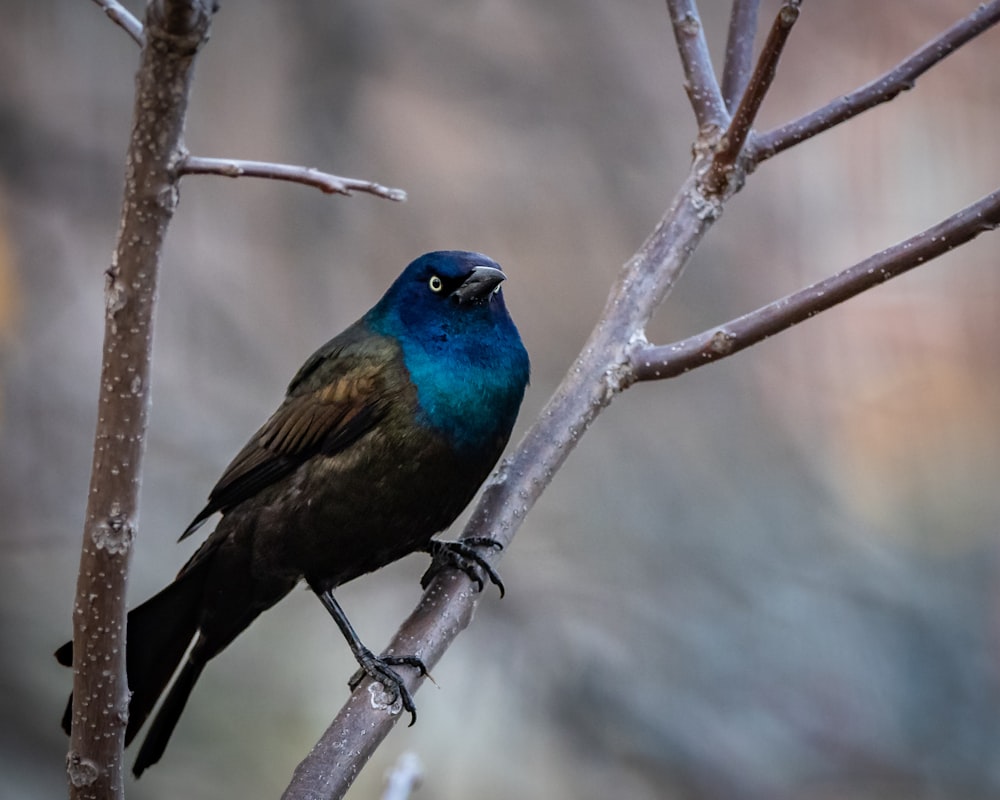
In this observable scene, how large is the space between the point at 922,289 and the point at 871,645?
153 cm

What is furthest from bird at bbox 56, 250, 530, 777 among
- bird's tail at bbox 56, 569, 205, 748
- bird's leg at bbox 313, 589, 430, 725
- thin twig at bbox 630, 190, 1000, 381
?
thin twig at bbox 630, 190, 1000, 381

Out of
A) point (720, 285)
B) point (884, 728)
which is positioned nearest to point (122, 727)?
point (884, 728)

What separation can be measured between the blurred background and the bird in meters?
1.78

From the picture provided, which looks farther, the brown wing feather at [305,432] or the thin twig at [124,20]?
the brown wing feather at [305,432]

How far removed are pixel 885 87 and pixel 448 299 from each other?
1001 mm

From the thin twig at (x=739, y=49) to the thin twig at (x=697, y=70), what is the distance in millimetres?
71

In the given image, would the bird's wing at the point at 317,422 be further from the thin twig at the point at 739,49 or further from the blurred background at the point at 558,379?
the blurred background at the point at 558,379

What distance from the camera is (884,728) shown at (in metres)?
4.46

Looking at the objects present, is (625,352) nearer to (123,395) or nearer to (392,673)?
(392,673)

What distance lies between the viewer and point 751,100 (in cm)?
212

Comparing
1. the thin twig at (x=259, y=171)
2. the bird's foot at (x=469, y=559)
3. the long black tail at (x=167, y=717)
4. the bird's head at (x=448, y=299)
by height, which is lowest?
the long black tail at (x=167, y=717)

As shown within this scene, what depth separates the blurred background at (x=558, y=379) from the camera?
441cm

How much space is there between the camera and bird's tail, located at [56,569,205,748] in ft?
8.34

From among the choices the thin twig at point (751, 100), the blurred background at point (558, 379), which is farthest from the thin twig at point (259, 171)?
the blurred background at point (558, 379)
